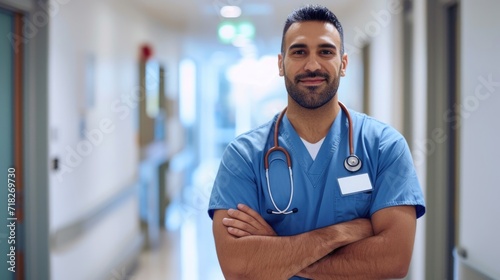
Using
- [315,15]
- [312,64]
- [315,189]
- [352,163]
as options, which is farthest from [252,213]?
[315,15]

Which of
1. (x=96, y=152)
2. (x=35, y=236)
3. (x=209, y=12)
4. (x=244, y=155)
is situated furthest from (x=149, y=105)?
(x=244, y=155)

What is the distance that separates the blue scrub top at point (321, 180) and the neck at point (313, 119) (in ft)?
0.11

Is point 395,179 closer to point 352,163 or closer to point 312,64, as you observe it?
point 352,163

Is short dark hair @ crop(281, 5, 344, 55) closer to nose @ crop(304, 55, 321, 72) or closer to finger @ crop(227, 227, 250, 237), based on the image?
nose @ crop(304, 55, 321, 72)

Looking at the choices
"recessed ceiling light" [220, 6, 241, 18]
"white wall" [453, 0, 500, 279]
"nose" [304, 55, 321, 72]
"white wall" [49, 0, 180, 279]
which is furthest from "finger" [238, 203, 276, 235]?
"recessed ceiling light" [220, 6, 241, 18]

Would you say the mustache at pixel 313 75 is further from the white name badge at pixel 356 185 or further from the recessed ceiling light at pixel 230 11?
the recessed ceiling light at pixel 230 11

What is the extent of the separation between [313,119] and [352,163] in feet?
0.53

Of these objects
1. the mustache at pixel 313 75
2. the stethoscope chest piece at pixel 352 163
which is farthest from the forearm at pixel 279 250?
the mustache at pixel 313 75

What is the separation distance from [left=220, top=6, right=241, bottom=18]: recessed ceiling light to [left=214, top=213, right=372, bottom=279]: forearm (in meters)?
2.85

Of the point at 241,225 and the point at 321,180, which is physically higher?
the point at 321,180

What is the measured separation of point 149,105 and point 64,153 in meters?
2.01

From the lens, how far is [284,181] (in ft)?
3.96

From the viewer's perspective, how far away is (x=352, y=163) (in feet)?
3.93

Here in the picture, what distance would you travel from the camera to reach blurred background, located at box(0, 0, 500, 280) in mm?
1802
